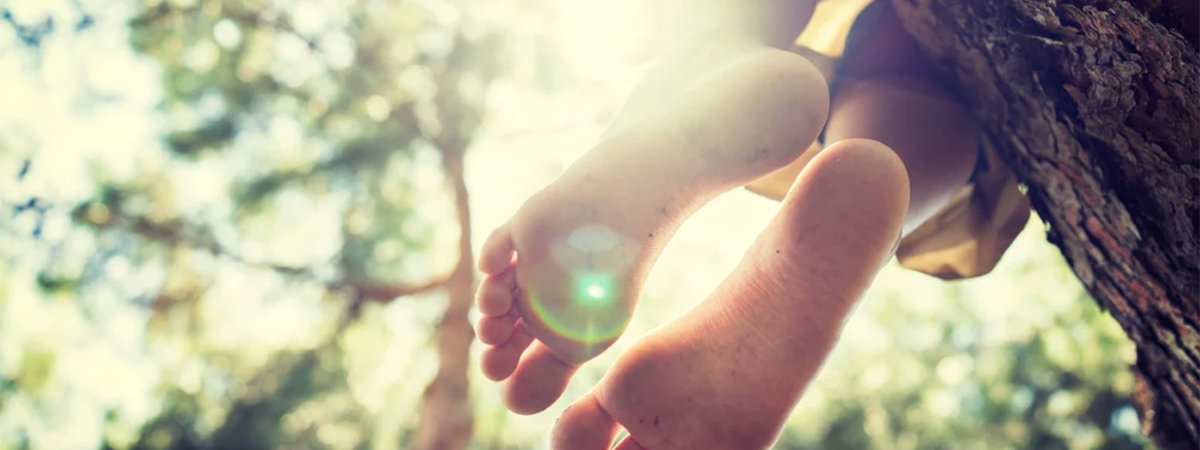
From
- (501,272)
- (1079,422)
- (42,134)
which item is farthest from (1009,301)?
(42,134)

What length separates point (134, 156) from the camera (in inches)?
96.8

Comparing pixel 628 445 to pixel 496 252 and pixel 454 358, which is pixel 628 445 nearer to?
pixel 496 252

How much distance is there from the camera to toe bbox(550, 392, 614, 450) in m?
0.70

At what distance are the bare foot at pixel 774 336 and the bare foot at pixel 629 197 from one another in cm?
6

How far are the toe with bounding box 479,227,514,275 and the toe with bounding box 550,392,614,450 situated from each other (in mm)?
179

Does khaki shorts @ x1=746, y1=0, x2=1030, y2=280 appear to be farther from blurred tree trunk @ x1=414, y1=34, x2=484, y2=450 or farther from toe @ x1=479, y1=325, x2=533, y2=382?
blurred tree trunk @ x1=414, y1=34, x2=484, y2=450

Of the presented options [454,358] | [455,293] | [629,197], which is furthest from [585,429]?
[455,293]

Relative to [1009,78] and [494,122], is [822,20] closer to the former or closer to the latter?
[1009,78]

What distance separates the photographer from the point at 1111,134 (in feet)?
1.98

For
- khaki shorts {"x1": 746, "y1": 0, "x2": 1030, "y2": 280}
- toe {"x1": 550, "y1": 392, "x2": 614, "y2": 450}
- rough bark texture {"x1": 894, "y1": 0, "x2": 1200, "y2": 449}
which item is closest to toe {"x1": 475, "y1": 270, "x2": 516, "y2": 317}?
toe {"x1": 550, "y1": 392, "x2": 614, "y2": 450}

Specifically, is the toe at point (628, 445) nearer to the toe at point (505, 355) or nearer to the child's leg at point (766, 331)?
the child's leg at point (766, 331)

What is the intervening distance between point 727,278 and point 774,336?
9cm

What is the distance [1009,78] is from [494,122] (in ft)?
7.35

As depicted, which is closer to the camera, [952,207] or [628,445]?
[628,445]
